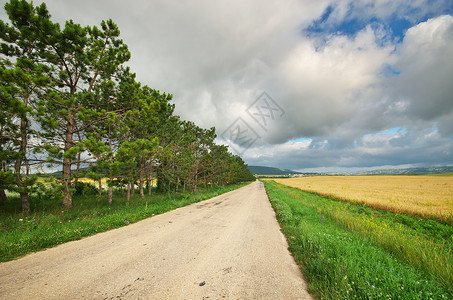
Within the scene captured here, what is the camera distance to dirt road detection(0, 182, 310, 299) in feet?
9.77

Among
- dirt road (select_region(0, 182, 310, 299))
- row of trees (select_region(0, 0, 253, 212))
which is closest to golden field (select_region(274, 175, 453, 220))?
dirt road (select_region(0, 182, 310, 299))

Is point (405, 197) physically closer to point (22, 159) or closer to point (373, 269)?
point (373, 269)

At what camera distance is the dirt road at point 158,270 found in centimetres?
→ 298

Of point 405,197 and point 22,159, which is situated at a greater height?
point 22,159

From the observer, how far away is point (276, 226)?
25.5ft

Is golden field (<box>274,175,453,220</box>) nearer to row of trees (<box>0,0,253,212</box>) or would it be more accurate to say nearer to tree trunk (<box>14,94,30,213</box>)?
row of trees (<box>0,0,253,212</box>)

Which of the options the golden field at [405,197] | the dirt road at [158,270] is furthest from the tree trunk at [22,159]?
the golden field at [405,197]

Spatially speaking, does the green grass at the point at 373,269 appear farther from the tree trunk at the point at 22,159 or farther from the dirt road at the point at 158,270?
the tree trunk at the point at 22,159

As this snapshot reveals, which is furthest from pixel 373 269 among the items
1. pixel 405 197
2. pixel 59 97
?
pixel 405 197

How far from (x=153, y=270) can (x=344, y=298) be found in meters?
4.00

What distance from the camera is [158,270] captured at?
3.72 metres

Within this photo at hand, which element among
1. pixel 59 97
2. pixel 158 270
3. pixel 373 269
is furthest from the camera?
pixel 59 97

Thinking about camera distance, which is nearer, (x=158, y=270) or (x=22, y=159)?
(x=158, y=270)

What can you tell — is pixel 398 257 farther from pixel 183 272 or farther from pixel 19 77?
pixel 19 77
